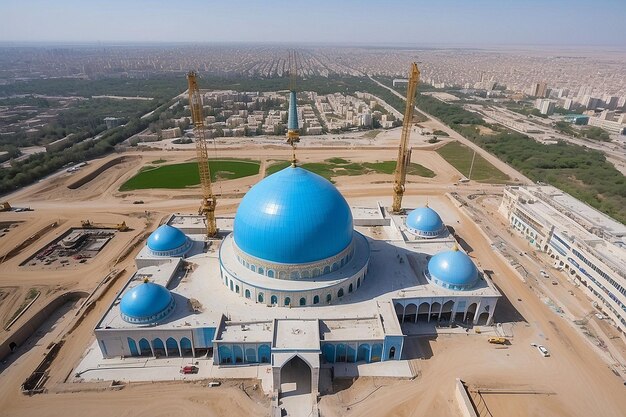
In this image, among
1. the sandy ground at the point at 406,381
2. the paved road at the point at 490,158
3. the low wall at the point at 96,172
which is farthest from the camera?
the paved road at the point at 490,158

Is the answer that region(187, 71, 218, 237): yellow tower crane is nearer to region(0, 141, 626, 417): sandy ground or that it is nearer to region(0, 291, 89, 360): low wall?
region(0, 141, 626, 417): sandy ground

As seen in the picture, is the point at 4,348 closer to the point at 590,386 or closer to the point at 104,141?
the point at 590,386

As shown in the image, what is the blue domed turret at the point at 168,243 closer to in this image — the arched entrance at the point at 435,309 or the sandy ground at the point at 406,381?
the sandy ground at the point at 406,381

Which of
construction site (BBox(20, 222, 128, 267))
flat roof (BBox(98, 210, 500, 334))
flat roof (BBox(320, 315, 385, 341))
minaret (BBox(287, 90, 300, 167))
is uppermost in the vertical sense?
minaret (BBox(287, 90, 300, 167))

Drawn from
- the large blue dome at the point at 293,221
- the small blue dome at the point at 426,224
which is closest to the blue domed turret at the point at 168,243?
the large blue dome at the point at 293,221

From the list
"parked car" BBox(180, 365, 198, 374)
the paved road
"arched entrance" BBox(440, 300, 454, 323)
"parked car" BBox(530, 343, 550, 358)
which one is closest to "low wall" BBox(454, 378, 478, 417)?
"arched entrance" BBox(440, 300, 454, 323)

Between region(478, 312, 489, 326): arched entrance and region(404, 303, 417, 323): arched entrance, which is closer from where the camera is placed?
region(404, 303, 417, 323): arched entrance
